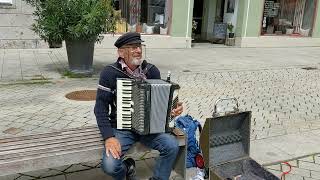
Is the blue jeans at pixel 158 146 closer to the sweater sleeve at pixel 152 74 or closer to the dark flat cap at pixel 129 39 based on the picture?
the sweater sleeve at pixel 152 74

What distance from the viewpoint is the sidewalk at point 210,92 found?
516 centimetres

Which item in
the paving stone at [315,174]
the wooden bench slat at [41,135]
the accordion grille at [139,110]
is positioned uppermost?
the accordion grille at [139,110]

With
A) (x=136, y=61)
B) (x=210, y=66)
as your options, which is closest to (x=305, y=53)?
(x=210, y=66)

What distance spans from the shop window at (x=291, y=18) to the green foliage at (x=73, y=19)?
9591 mm

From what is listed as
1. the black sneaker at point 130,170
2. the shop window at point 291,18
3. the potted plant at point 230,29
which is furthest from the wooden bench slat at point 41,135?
the shop window at point 291,18

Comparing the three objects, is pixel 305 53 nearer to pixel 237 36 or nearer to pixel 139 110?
pixel 237 36

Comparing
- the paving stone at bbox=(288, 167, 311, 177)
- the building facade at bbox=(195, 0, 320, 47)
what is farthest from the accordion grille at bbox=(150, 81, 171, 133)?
the building facade at bbox=(195, 0, 320, 47)

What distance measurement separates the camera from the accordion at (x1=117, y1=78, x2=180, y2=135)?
3.14m

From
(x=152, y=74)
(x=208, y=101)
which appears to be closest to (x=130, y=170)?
(x=152, y=74)

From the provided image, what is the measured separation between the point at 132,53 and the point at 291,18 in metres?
14.9

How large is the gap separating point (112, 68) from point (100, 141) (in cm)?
68

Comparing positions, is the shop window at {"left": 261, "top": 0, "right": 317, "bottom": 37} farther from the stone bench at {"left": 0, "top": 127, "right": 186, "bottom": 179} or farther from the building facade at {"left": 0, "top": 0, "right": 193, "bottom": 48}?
the stone bench at {"left": 0, "top": 127, "right": 186, "bottom": 179}

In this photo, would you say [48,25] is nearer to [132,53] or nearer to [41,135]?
[41,135]

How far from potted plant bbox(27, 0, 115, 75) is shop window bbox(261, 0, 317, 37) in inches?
377
